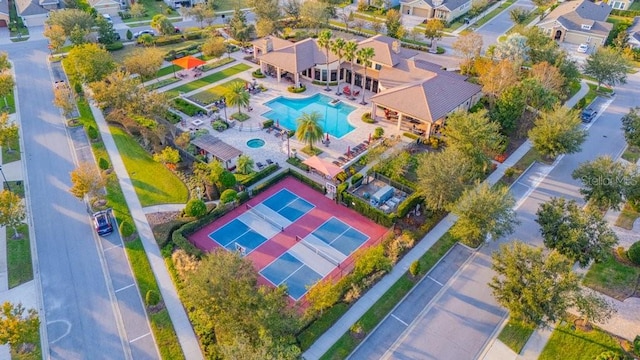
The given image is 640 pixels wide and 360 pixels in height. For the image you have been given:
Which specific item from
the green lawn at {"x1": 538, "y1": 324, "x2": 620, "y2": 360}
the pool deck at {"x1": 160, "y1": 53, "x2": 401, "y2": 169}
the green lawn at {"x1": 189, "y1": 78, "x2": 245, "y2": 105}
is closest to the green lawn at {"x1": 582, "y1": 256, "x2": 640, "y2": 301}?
the green lawn at {"x1": 538, "y1": 324, "x2": 620, "y2": 360}

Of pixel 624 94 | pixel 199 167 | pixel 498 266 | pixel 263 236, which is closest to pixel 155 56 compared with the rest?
pixel 199 167

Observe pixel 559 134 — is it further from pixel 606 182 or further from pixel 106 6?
pixel 106 6

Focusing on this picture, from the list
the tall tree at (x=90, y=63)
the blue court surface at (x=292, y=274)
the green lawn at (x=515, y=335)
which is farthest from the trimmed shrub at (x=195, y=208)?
the tall tree at (x=90, y=63)

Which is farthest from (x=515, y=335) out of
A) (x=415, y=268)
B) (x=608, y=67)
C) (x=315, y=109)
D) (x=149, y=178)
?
(x=608, y=67)

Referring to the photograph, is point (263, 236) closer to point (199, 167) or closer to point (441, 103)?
point (199, 167)

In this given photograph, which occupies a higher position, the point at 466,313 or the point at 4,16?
the point at 4,16

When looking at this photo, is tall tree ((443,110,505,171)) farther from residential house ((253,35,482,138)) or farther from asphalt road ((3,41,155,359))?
asphalt road ((3,41,155,359))
